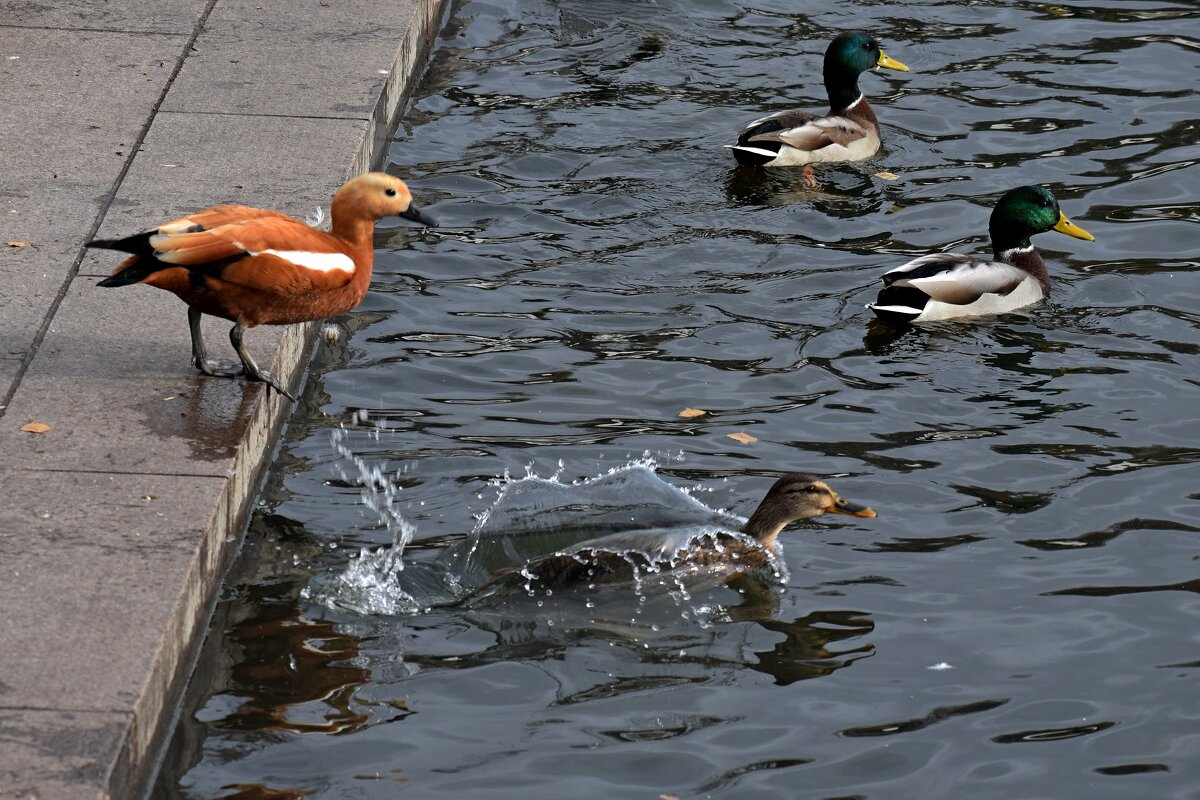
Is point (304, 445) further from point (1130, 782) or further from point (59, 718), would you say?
point (1130, 782)

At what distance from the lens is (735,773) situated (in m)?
5.55

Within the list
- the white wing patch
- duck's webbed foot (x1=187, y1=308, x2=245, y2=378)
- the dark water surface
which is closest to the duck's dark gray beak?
the white wing patch

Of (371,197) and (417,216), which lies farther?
(417,216)

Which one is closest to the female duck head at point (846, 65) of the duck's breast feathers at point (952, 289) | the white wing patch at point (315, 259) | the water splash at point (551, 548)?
the duck's breast feathers at point (952, 289)

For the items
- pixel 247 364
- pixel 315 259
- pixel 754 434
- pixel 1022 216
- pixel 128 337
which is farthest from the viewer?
pixel 1022 216

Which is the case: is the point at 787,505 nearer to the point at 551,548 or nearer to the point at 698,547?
the point at 698,547

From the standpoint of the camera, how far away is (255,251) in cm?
655

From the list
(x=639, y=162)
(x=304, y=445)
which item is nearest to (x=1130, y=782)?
(x=304, y=445)

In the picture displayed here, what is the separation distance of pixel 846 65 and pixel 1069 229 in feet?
7.87

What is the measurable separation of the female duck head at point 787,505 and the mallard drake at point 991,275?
8.30ft

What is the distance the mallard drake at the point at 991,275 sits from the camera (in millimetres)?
9219

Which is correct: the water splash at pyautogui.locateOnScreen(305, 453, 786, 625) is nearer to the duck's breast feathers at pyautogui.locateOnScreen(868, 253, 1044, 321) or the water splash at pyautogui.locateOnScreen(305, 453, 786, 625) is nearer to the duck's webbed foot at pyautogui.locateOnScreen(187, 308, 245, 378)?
the duck's webbed foot at pyautogui.locateOnScreen(187, 308, 245, 378)

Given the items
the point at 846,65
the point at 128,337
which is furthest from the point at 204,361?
the point at 846,65

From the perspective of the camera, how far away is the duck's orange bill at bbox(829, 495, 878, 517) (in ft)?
23.0
